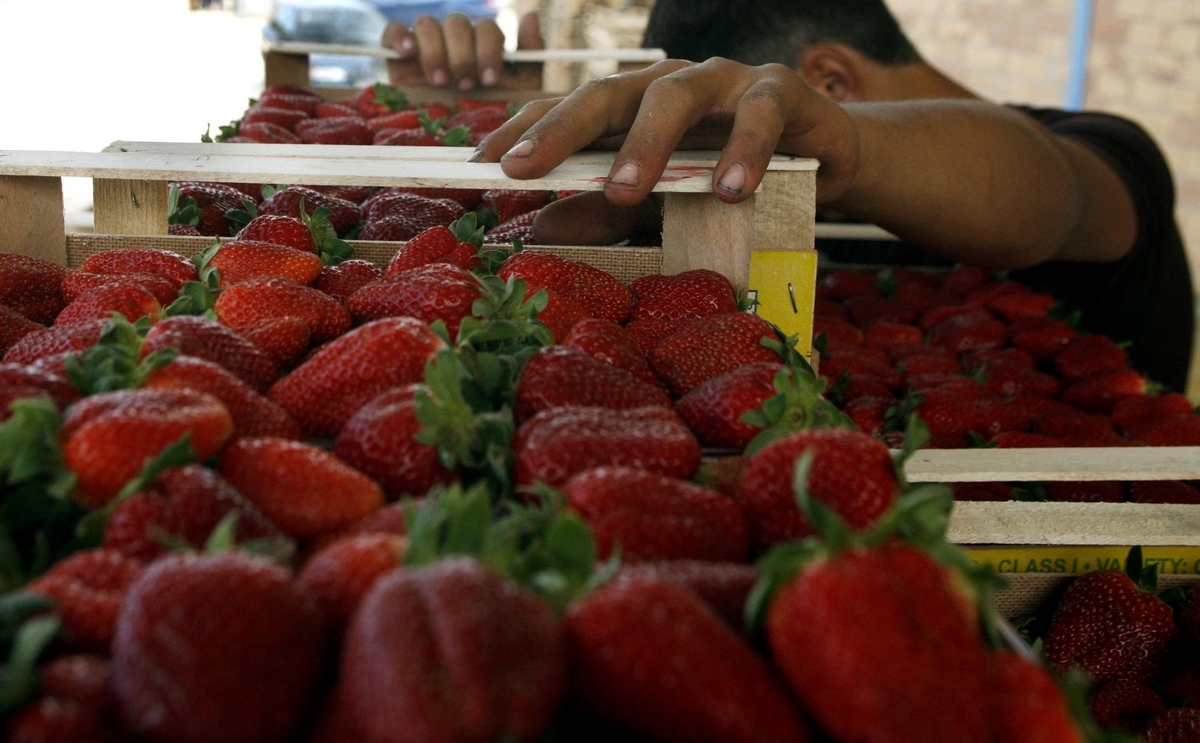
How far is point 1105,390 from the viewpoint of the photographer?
230 cm

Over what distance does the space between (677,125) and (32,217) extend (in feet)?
2.83

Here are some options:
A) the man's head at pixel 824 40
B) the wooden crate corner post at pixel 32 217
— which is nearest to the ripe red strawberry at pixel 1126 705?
the wooden crate corner post at pixel 32 217

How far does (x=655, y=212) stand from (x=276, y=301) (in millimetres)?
792

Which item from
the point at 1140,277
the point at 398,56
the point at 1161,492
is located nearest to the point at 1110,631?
the point at 1161,492

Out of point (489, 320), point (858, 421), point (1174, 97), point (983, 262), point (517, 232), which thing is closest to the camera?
point (489, 320)

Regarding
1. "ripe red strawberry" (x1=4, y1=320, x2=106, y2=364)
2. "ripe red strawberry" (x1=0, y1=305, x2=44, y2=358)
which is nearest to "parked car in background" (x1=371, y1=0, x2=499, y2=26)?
"ripe red strawberry" (x1=0, y1=305, x2=44, y2=358)

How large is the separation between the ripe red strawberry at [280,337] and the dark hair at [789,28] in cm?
242

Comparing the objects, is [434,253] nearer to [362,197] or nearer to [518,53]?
[362,197]

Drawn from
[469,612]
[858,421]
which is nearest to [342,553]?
[469,612]

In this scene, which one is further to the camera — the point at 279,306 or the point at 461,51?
the point at 461,51

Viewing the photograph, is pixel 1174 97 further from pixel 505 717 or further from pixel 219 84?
pixel 219 84

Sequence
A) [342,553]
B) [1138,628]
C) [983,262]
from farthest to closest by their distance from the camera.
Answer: [983,262], [1138,628], [342,553]

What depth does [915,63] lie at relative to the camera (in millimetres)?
3369

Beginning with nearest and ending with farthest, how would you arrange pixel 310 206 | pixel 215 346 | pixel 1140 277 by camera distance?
1. pixel 215 346
2. pixel 310 206
3. pixel 1140 277
